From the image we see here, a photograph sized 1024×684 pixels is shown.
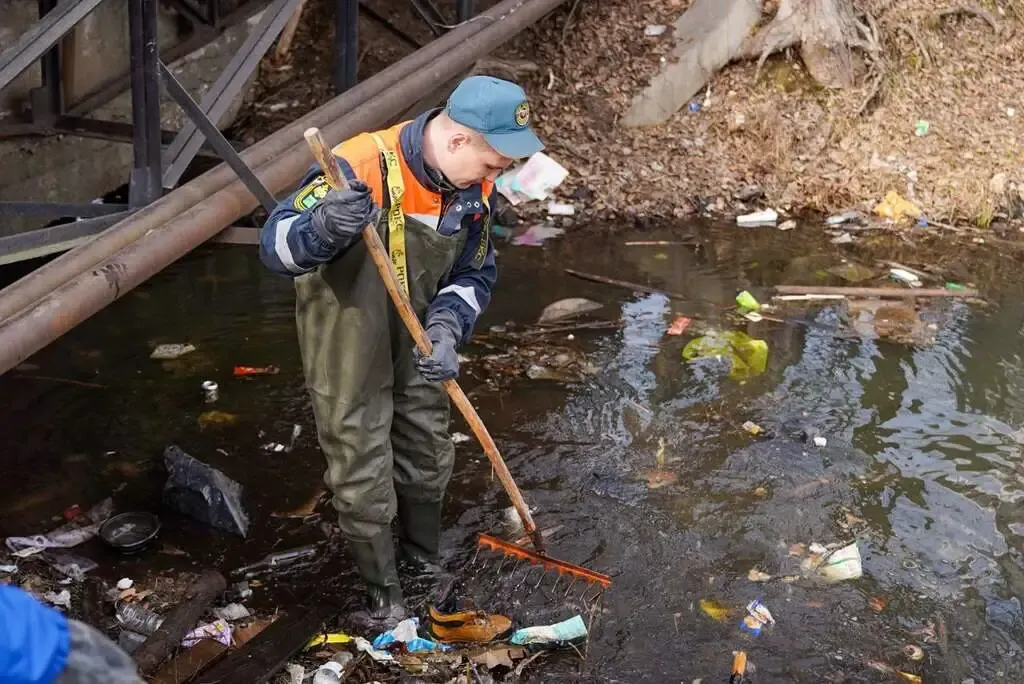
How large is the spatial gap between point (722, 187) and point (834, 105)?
1.60 metres

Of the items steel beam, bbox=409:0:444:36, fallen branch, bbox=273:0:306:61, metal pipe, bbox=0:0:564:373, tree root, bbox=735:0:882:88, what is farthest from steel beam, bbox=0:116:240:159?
tree root, bbox=735:0:882:88

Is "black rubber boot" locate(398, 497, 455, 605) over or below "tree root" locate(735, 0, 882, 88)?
below

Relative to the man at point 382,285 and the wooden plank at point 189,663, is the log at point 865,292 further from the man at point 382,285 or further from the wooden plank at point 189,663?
the wooden plank at point 189,663

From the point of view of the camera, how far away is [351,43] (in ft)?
22.5

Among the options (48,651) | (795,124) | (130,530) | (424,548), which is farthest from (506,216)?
(48,651)

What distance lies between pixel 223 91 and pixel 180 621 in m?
3.10

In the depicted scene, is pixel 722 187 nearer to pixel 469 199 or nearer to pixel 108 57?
pixel 108 57

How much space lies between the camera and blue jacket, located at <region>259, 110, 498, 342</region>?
2895 mm

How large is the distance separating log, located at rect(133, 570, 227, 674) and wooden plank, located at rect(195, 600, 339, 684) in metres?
0.17

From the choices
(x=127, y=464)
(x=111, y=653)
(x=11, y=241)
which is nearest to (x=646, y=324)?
(x=127, y=464)

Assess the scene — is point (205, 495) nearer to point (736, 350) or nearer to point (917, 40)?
point (736, 350)

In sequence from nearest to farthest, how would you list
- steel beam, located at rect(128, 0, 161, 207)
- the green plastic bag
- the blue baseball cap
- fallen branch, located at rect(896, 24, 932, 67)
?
the blue baseball cap
steel beam, located at rect(128, 0, 161, 207)
the green plastic bag
fallen branch, located at rect(896, 24, 932, 67)

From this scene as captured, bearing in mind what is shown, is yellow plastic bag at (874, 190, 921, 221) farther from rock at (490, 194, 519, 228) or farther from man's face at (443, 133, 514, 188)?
man's face at (443, 133, 514, 188)

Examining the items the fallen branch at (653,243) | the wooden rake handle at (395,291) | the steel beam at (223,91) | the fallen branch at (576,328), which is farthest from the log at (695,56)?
the wooden rake handle at (395,291)
